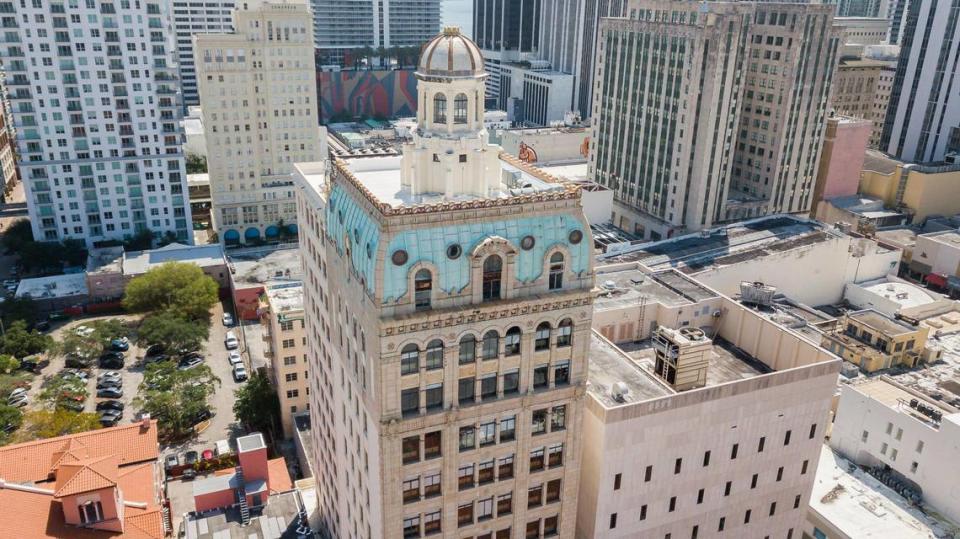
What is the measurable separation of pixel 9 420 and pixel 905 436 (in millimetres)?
129595

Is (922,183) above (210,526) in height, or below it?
above

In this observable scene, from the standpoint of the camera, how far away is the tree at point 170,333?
14238cm

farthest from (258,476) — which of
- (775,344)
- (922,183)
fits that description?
(922,183)

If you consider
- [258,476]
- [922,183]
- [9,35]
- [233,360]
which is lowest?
[233,360]

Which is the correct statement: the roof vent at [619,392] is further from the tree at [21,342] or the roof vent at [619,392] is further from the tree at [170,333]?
the tree at [21,342]

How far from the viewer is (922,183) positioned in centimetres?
19638

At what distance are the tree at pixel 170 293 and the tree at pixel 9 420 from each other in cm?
4311

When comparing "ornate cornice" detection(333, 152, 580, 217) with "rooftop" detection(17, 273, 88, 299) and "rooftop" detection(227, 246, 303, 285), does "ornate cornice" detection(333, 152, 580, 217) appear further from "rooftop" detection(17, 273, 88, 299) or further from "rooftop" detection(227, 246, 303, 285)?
"rooftop" detection(17, 273, 88, 299)

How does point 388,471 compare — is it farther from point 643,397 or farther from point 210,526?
point 210,526

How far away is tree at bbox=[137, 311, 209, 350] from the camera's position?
142 m

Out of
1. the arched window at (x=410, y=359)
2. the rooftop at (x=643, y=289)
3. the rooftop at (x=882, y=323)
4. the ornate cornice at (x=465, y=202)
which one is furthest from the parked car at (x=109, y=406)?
the rooftop at (x=882, y=323)

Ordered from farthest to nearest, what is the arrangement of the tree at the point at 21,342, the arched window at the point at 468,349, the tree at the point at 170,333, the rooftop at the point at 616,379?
the tree at the point at 170,333 → the tree at the point at 21,342 → the rooftop at the point at 616,379 → the arched window at the point at 468,349

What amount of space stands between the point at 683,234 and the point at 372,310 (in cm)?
13290

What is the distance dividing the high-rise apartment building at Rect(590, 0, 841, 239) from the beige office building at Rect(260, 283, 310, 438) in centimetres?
9558
